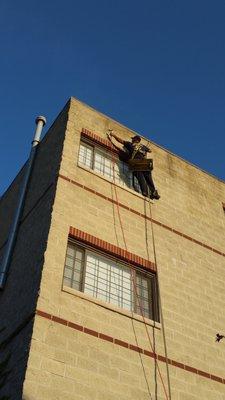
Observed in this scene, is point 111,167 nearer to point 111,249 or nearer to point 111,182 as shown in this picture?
point 111,182

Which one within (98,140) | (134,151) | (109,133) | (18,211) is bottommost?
(18,211)

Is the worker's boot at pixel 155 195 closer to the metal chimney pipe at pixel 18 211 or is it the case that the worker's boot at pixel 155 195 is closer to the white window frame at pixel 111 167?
the white window frame at pixel 111 167

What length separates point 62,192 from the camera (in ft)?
39.0

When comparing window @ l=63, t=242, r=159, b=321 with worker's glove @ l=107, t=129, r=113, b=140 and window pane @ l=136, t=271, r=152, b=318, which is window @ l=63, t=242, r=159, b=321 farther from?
worker's glove @ l=107, t=129, r=113, b=140

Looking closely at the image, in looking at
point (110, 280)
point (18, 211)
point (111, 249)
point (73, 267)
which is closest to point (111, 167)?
point (18, 211)

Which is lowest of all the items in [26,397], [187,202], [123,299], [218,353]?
[26,397]

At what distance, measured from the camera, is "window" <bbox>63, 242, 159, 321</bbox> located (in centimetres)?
1080

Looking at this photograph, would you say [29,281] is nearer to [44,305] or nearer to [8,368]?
[44,305]

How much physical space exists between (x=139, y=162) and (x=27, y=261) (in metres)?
4.76

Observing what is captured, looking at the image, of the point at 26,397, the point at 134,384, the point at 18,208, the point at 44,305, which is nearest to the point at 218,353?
the point at 134,384

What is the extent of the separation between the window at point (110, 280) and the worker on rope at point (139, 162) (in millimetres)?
2792

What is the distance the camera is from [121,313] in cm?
1053

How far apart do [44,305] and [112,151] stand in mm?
6441

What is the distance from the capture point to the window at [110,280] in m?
10.8
